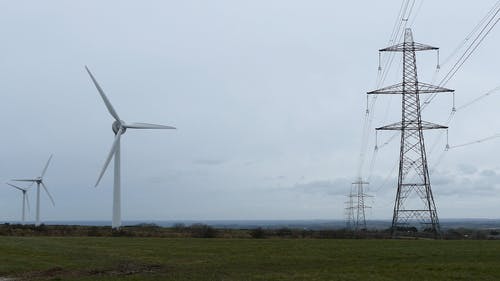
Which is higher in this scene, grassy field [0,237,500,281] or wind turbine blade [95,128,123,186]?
wind turbine blade [95,128,123,186]

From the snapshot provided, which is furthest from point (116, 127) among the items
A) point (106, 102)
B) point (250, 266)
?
point (250, 266)

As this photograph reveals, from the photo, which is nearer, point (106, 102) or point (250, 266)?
point (250, 266)

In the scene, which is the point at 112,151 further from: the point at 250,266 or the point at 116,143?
the point at 250,266

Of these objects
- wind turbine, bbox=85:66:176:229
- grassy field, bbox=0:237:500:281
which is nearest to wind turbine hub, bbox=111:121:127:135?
wind turbine, bbox=85:66:176:229

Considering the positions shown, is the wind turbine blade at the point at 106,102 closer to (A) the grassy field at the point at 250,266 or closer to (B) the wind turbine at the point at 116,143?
(B) the wind turbine at the point at 116,143

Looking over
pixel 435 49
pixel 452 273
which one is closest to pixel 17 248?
pixel 452 273

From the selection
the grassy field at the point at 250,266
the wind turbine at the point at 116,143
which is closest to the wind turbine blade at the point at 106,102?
the wind turbine at the point at 116,143

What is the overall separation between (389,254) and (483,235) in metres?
46.2

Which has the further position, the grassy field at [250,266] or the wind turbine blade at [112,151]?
the wind turbine blade at [112,151]

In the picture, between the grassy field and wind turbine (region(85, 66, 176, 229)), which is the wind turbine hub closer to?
wind turbine (region(85, 66, 176, 229))

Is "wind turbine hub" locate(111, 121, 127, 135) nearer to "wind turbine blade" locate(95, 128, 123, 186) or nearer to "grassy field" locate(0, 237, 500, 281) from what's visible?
"wind turbine blade" locate(95, 128, 123, 186)

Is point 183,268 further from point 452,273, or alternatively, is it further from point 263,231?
point 263,231

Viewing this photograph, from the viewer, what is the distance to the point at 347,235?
3187 inches

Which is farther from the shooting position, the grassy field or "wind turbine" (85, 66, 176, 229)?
"wind turbine" (85, 66, 176, 229)
